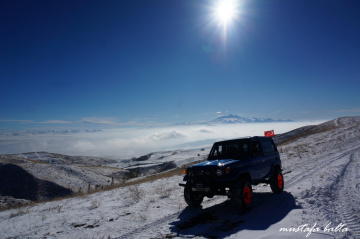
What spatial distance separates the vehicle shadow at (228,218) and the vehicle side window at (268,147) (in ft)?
5.88

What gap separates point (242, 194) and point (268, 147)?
3.43 meters

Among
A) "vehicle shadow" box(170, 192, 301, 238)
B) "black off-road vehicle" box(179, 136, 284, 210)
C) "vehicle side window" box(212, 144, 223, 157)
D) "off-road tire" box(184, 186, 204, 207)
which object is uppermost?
"vehicle side window" box(212, 144, 223, 157)

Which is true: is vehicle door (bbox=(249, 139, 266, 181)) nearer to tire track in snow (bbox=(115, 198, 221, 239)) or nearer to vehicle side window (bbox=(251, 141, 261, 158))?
vehicle side window (bbox=(251, 141, 261, 158))

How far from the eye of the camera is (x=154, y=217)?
704 centimetres

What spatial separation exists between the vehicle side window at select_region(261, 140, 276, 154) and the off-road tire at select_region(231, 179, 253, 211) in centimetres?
238

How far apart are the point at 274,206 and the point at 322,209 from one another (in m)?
1.39

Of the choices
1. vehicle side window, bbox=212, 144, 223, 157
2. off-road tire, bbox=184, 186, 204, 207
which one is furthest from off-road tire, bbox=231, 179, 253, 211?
vehicle side window, bbox=212, 144, 223, 157

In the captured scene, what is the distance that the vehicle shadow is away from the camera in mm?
5516

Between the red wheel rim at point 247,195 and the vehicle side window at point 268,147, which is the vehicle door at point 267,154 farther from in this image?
the red wheel rim at point 247,195

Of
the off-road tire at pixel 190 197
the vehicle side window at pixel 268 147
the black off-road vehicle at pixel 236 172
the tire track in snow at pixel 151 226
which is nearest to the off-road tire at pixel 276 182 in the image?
the black off-road vehicle at pixel 236 172

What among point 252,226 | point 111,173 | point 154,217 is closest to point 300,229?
point 252,226

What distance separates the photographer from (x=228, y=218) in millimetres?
6426

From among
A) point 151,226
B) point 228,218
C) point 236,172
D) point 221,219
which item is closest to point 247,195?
point 236,172

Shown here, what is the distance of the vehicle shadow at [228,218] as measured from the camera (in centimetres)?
552
